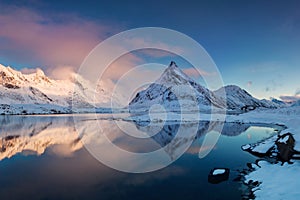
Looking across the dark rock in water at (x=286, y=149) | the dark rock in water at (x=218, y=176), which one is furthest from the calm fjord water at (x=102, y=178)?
the dark rock in water at (x=286, y=149)

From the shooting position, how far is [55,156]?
93.0 ft

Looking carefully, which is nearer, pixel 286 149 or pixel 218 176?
pixel 218 176

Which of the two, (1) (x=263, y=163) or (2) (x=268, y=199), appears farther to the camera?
(1) (x=263, y=163)

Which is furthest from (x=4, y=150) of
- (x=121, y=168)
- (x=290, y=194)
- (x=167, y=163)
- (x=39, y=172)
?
(x=290, y=194)

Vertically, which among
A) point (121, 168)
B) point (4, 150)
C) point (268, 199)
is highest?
point (4, 150)

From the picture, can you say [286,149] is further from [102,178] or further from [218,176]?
[102,178]

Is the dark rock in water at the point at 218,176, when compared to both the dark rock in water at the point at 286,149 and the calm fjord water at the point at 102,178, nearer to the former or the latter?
the calm fjord water at the point at 102,178

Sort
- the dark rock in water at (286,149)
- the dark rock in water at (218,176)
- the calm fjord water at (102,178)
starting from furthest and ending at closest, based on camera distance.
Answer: the dark rock in water at (286,149) → the dark rock in water at (218,176) → the calm fjord water at (102,178)

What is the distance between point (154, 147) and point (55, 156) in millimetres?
13429

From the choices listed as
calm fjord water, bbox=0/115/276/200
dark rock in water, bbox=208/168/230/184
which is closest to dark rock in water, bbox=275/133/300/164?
calm fjord water, bbox=0/115/276/200

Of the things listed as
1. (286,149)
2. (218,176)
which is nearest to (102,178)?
(218,176)

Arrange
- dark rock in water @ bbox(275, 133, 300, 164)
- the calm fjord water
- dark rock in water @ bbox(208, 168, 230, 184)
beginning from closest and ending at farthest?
the calm fjord water, dark rock in water @ bbox(208, 168, 230, 184), dark rock in water @ bbox(275, 133, 300, 164)

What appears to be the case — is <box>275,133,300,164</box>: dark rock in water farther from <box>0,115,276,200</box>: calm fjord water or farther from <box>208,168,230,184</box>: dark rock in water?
<box>208,168,230,184</box>: dark rock in water

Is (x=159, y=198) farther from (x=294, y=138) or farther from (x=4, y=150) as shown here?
(x=4, y=150)
